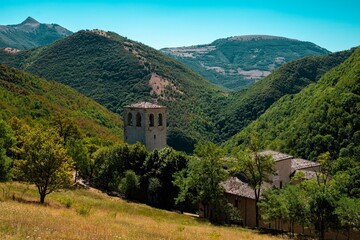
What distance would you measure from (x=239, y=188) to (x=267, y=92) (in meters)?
90.8

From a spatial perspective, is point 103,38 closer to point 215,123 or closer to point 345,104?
point 215,123

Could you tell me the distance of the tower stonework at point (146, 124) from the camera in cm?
4475

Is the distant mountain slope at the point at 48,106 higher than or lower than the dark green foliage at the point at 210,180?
higher

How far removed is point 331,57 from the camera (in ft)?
511

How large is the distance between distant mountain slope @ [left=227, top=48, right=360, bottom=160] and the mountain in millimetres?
30124

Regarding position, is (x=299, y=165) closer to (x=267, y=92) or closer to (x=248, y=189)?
(x=248, y=189)

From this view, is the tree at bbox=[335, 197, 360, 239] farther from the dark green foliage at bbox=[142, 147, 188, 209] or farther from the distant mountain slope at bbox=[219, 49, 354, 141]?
the distant mountain slope at bbox=[219, 49, 354, 141]

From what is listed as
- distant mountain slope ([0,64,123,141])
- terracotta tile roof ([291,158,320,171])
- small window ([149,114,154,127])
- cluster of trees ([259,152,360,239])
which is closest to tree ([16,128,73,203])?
cluster of trees ([259,152,360,239])

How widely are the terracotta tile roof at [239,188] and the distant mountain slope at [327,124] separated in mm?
28550

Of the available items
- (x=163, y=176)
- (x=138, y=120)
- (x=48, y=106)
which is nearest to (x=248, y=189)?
(x=163, y=176)

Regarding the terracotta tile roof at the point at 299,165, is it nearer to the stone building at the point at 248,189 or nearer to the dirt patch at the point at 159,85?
the stone building at the point at 248,189

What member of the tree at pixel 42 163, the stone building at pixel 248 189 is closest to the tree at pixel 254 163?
the stone building at pixel 248 189

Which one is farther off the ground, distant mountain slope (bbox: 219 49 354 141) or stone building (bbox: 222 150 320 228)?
distant mountain slope (bbox: 219 49 354 141)

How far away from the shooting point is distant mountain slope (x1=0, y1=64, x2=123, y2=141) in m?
66.8
